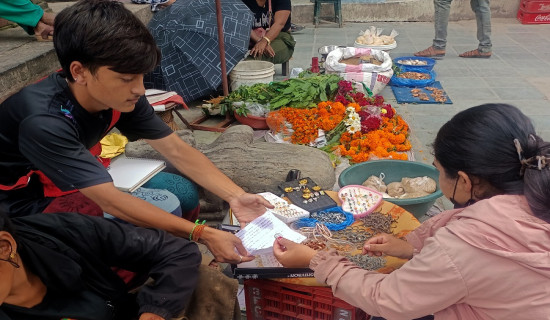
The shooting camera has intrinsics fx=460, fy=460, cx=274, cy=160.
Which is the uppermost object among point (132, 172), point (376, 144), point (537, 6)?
point (132, 172)

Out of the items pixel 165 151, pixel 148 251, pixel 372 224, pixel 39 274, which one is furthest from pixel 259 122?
pixel 39 274

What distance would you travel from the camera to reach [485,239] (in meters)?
1.35

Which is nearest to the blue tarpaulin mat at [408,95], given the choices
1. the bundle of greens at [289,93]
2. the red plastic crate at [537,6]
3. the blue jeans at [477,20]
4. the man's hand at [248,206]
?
the bundle of greens at [289,93]

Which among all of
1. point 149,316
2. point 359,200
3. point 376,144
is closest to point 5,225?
point 149,316

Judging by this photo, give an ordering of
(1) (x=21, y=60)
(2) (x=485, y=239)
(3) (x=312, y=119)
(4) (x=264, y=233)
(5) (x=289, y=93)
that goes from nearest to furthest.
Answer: (2) (x=485, y=239), (4) (x=264, y=233), (1) (x=21, y=60), (3) (x=312, y=119), (5) (x=289, y=93)

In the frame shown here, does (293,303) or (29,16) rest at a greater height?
(29,16)

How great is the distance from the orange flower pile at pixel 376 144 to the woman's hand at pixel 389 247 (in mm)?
1816

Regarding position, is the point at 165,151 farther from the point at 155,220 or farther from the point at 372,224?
the point at 372,224

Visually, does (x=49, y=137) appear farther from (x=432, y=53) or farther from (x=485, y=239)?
(x=432, y=53)

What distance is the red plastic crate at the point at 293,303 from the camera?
1899mm

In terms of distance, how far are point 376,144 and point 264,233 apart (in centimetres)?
190

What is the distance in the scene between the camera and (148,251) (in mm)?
1813

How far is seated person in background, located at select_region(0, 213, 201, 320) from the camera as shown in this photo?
1.52 metres

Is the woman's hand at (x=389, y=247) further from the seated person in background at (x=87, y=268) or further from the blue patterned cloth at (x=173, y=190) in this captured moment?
the blue patterned cloth at (x=173, y=190)
